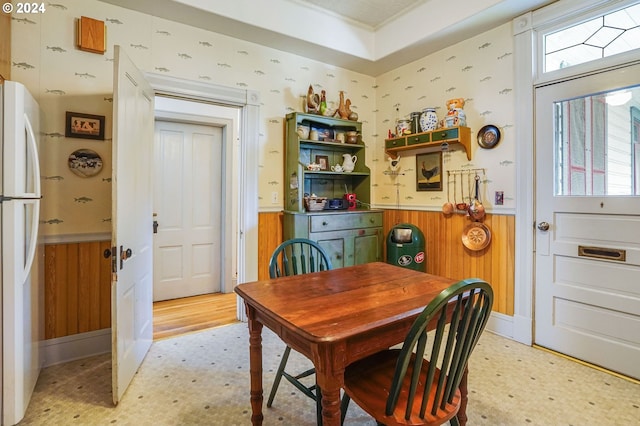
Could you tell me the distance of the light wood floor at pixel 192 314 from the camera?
3141 mm

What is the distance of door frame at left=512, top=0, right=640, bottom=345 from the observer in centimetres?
265

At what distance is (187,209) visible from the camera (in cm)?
413

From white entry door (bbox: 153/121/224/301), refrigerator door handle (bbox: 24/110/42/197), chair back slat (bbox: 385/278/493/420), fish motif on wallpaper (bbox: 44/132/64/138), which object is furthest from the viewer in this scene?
white entry door (bbox: 153/121/224/301)

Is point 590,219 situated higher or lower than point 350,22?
lower

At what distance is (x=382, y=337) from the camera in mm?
1273

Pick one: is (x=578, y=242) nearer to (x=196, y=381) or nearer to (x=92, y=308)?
(x=196, y=381)

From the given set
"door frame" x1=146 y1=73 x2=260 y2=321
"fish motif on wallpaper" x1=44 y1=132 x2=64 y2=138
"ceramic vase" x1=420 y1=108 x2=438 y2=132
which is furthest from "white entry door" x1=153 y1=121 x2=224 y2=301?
"ceramic vase" x1=420 y1=108 x2=438 y2=132

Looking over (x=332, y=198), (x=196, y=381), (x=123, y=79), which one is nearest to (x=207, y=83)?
(x=123, y=79)

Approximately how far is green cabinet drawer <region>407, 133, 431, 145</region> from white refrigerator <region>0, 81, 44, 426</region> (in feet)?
9.82

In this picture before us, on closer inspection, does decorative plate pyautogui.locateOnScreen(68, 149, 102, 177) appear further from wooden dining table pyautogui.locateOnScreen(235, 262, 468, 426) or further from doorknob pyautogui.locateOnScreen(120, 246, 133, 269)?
wooden dining table pyautogui.locateOnScreen(235, 262, 468, 426)

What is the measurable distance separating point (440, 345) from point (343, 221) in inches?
84.8

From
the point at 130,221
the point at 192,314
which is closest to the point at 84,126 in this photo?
the point at 130,221

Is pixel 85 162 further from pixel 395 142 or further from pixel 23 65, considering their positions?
pixel 395 142

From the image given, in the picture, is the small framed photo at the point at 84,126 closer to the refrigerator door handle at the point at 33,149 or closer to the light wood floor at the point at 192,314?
the refrigerator door handle at the point at 33,149
